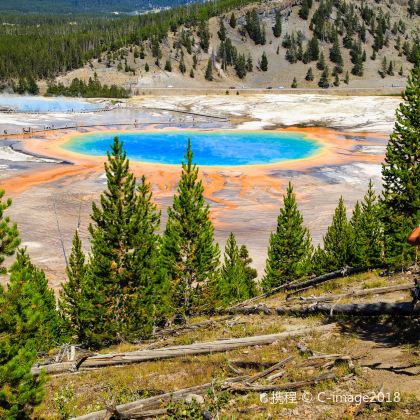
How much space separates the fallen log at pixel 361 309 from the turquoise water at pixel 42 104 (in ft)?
456

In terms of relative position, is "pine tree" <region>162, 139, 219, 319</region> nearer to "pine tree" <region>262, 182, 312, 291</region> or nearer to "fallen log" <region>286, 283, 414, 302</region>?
"pine tree" <region>262, 182, 312, 291</region>

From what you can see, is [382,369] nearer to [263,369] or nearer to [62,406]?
[263,369]

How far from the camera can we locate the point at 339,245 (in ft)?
138

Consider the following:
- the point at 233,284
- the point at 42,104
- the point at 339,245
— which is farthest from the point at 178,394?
the point at 42,104

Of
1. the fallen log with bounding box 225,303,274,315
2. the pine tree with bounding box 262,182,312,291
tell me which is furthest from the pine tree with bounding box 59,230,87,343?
the fallen log with bounding box 225,303,274,315

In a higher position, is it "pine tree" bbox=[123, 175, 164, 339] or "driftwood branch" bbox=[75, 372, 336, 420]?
"driftwood branch" bbox=[75, 372, 336, 420]

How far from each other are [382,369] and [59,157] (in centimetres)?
8654

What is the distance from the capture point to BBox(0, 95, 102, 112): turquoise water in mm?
148375

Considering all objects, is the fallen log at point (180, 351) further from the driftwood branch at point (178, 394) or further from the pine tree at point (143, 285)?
the pine tree at point (143, 285)

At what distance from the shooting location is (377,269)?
2606cm

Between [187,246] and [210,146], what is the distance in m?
69.8

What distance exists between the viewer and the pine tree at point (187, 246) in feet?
116

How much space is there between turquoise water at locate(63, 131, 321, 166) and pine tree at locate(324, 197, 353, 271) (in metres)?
46.6

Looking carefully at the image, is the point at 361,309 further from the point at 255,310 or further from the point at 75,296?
the point at 75,296
